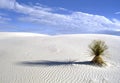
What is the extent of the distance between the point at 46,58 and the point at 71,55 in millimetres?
1992

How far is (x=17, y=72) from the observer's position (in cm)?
1075

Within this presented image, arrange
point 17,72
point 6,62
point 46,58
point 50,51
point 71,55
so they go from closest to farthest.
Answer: point 17,72 → point 6,62 → point 46,58 → point 71,55 → point 50,51

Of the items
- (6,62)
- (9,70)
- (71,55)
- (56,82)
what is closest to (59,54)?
(71,55)

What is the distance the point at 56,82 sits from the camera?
9477 millimetres

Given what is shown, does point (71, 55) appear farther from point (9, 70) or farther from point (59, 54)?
point (9, 70)

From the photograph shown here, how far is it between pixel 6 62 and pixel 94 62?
5306mm

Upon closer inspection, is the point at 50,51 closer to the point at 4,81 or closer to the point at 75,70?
the point at 75,70

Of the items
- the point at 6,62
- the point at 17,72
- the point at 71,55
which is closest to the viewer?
the point at 17,72

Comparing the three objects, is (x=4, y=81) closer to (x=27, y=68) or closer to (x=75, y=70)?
(x=27, y=68)

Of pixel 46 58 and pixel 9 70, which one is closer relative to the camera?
pixel 9 70

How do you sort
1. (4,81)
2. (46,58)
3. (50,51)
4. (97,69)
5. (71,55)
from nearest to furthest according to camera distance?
(4,81), (97,69), (46,58), (71,55), (50,51)

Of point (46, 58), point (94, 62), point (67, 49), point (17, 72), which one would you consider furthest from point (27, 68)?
point (67, 49)

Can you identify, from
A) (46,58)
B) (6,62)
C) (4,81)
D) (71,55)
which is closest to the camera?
(4,81)

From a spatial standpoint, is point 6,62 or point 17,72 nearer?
point 17,72
